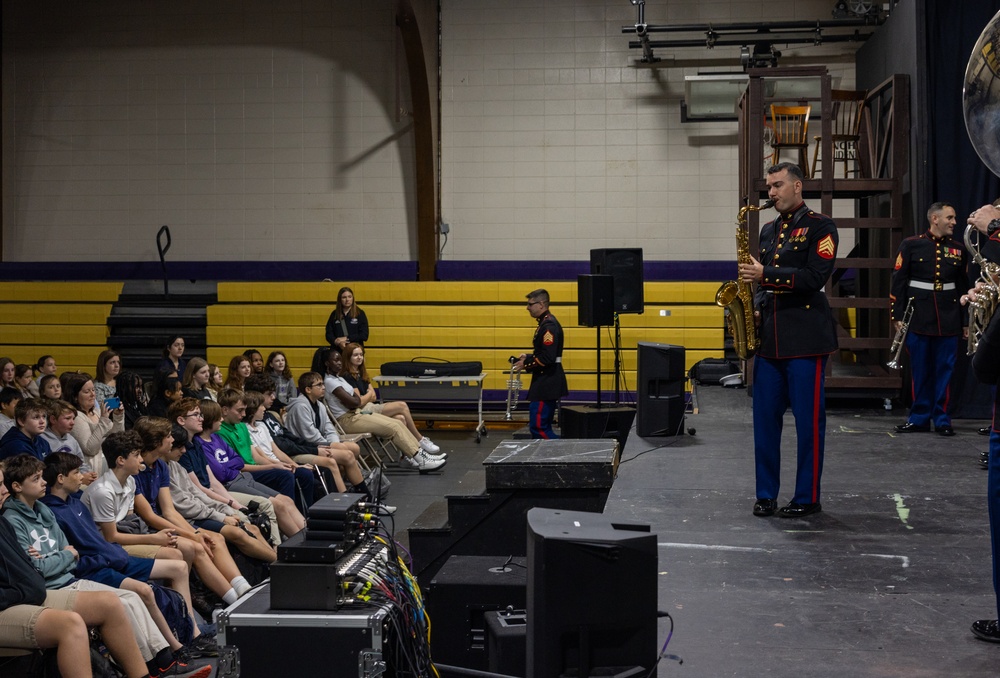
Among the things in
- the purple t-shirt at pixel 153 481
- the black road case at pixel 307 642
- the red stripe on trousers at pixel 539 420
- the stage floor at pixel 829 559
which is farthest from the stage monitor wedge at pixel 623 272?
the black road case at pixel 307 642

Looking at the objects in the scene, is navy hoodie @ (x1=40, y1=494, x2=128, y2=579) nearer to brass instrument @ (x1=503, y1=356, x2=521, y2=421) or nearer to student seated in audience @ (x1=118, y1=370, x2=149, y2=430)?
student seated in audience @ (x1=118, y1=370, x2=149, y2=430)

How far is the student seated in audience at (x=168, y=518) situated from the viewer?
222 inches

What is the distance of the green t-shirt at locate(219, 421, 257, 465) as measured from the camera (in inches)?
294

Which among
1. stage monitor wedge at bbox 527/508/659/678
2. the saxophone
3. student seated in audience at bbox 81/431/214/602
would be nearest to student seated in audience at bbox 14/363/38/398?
student seated in audience at bbox 81/431/214/602

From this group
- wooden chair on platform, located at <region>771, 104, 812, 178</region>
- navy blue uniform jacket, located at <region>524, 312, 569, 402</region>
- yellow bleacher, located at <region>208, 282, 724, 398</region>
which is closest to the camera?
wooden chair on platform, located at <region>771, 104, 812, 178</region>

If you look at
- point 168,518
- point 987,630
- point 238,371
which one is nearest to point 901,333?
point 987,630

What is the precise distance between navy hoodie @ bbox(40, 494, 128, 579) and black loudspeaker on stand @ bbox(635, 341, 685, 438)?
11.7 feet

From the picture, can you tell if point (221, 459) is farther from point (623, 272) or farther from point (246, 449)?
point (623, 272)

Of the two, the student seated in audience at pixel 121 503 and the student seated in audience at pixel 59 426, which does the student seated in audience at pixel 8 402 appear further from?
the student seated in audience at pixel 121 503

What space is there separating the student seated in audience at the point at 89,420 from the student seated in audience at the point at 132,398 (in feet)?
1.82

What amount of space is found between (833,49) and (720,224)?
2418mm

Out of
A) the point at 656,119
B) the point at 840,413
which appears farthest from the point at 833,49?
the point at 840,413

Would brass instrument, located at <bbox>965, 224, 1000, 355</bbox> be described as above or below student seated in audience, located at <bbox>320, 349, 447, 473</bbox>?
above

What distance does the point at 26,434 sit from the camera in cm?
645
